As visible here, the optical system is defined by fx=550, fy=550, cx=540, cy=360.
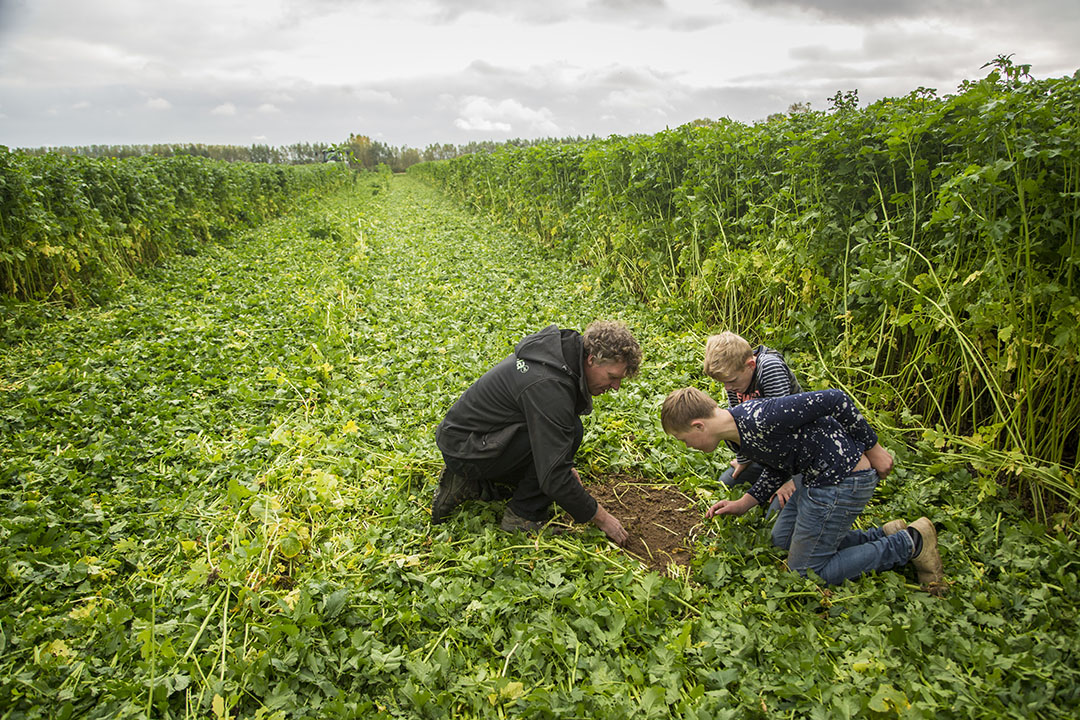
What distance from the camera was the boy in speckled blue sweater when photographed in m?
2.60

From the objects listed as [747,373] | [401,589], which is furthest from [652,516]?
[401,589]

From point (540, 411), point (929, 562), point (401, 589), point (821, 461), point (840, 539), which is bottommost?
point (401, 589)

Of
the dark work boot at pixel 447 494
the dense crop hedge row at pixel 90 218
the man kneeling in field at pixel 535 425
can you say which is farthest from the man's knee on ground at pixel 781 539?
the dense crop hedge row at pixel 90 218

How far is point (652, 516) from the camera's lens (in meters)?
3.46

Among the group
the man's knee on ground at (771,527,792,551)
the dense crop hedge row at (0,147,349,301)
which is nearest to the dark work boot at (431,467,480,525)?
the man's knee on ground at (771,527,792,551)

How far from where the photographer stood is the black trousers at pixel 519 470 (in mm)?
3150

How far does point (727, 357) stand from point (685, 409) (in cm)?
61

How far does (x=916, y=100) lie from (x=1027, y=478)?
2734 millimetres

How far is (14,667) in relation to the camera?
2432 mm

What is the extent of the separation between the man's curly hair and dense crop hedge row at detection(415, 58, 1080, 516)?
1972mm

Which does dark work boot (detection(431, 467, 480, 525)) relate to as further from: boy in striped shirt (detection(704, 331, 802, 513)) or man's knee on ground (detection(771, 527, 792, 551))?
man's knee on ground (detection(771, 527, 792, 551))

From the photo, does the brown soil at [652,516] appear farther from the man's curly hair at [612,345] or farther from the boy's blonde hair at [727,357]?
the man's curly hair at [612,345]

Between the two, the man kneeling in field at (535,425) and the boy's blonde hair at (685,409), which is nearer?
the boy's blonde hair at (685,409)

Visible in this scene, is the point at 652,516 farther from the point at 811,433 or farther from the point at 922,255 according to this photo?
the point at 922,255
